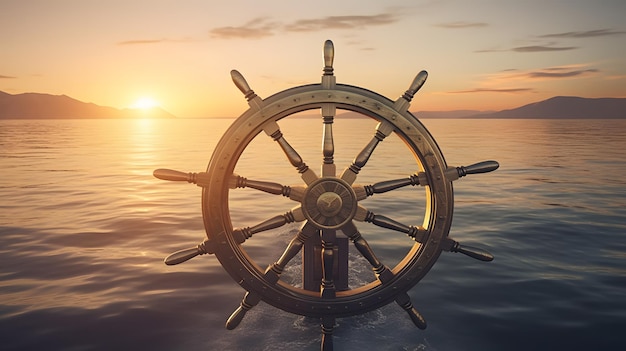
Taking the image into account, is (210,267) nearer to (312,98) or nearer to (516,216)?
(312,98)

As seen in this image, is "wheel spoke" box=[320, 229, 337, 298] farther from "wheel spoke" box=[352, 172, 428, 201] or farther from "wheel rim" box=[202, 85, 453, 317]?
"wheel spoke" box=[352, 172, 428, 201]

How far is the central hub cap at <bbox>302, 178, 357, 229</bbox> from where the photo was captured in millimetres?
3795

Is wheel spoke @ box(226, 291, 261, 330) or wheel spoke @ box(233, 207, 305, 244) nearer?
wheel spoke @ box(233, 207, 305, 244)

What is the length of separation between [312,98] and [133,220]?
7.01m

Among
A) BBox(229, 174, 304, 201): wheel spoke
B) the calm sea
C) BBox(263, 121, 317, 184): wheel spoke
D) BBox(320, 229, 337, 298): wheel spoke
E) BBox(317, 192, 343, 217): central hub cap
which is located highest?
BBox(263, 121, 317, 184): wheel spoke

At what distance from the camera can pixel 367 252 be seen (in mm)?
3867

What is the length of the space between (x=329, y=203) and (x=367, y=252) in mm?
460

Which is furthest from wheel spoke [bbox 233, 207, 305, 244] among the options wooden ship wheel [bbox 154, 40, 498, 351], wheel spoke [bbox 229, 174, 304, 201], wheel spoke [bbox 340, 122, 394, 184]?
wheel spoke [bbox 340, 122, 394, 184]

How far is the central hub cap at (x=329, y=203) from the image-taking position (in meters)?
3.79

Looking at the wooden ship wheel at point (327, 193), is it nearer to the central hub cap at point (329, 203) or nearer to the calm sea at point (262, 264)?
the central hub cap at point (329, 203)

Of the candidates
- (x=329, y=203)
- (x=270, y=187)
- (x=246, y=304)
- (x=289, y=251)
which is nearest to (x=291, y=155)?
(x=270, y=187)

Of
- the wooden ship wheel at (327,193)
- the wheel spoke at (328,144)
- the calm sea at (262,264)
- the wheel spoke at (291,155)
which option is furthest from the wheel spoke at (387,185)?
the calm sea at (262,264)

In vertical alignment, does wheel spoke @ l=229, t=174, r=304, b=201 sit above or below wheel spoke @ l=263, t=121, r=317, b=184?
below

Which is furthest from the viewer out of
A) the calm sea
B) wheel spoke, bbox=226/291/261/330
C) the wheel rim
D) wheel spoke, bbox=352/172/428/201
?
the calm sea
